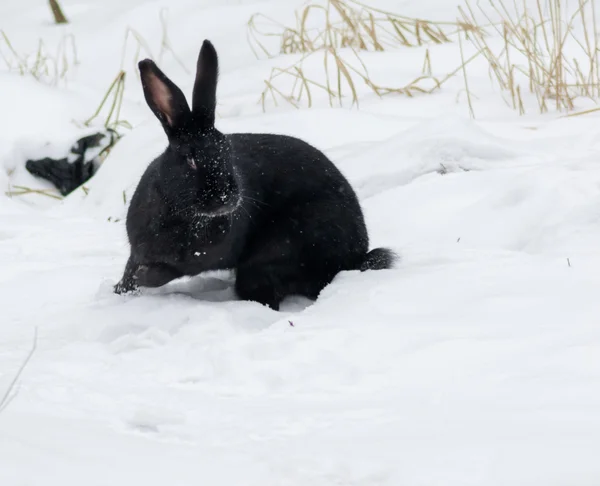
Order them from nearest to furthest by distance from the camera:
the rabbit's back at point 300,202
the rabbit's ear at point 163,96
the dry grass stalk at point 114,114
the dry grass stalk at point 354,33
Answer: the rabbit's ear at point 163,96, the rabbit's back at point 300,202, the dry grass stalk at point 114,114, the dry grass stalk at point 354,33

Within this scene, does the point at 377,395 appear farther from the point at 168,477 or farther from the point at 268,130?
the point at 268,130

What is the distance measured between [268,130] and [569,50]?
97.8 inches

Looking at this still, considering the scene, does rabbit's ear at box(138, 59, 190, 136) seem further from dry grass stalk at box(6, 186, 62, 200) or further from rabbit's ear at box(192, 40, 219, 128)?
dry grass stalk at box(6, 186, 62, 200)

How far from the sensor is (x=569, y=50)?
267 inches

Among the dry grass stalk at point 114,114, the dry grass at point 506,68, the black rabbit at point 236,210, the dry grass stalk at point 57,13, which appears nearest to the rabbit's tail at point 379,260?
the black rabbit at point 236,210

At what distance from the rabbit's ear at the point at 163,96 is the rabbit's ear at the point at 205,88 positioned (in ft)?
0.16

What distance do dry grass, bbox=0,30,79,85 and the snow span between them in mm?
1163

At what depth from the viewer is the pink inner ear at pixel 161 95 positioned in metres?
3.44

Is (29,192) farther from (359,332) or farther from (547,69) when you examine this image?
(359,332)

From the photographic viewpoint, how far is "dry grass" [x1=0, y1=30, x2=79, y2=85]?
7594 mm

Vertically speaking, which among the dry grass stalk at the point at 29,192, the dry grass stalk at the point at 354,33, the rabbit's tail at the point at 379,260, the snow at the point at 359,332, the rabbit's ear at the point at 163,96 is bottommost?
the dry grass stalk at the point at 29,192

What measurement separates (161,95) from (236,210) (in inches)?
21.0

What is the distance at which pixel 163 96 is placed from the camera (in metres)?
3.46

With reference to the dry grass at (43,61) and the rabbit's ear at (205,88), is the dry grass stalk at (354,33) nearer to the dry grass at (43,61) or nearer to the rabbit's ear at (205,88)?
the dry grass at (43,61)
